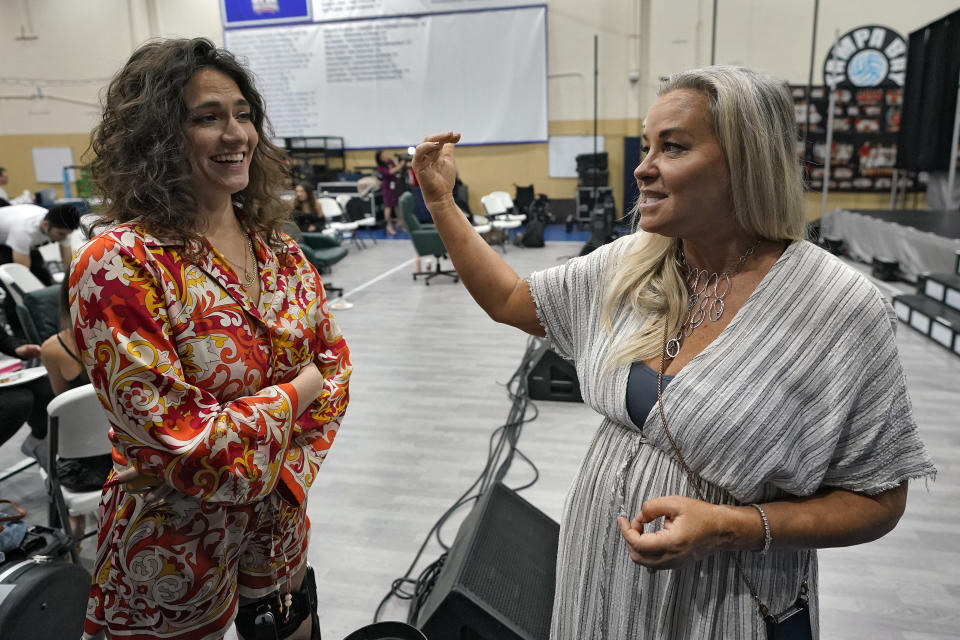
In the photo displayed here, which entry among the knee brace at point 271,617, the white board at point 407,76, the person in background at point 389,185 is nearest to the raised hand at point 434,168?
the knee brace at point 271,617

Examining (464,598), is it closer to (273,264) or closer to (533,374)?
(273,264)

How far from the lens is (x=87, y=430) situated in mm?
2143

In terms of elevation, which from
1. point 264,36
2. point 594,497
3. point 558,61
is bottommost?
point 594,497

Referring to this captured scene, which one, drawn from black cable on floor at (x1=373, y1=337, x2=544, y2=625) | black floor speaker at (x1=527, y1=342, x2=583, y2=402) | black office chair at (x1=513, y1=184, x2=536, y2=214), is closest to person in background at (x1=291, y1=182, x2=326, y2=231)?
black cable on floor at (x1=373, y1=337, x2=544, y2=625)

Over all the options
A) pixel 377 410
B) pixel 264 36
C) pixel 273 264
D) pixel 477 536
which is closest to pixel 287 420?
pixel 273 264

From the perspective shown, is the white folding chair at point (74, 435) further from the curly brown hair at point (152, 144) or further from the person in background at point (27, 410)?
the curly brown hair at point (152, 144)

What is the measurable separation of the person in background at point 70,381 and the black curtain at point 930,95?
10.3m

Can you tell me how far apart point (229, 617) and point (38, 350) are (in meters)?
2.44

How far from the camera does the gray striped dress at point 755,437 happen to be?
94 centimetres

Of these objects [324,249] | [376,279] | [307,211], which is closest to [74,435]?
[324,249]

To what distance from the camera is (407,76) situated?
12852 mm

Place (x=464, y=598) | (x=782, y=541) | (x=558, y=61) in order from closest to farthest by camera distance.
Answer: (x=782, y=541) → (x=464, y=598) → (x=558, y=61)

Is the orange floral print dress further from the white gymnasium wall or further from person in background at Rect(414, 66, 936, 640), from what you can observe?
the white gymnasium wall

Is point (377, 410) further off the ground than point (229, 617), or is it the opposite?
point (229, 617)
